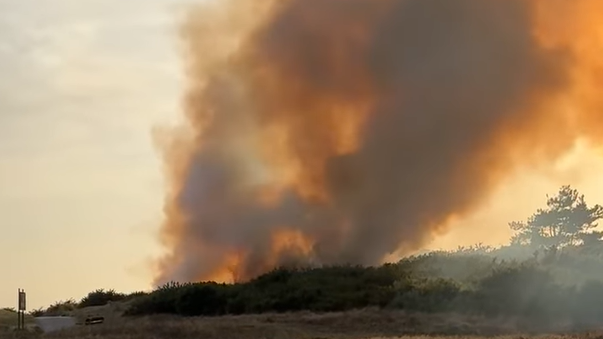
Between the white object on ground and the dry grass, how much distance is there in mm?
1779

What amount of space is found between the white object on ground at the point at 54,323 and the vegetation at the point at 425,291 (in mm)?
3194

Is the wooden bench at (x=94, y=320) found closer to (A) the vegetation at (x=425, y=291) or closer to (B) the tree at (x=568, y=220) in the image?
(A) the vegetation at (x=425, y=291)

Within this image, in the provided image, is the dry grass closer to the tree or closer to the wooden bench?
the wooden bench

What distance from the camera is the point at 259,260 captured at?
5803cm

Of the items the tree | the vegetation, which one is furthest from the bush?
the tree

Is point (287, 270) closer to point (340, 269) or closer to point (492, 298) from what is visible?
point (340, 269)

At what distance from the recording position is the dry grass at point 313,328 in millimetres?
34875

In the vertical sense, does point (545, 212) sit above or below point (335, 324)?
above

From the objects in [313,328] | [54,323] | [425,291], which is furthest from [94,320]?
[425,291]

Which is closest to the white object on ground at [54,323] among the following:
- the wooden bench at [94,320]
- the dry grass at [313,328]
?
the wooden bench at [94,320]

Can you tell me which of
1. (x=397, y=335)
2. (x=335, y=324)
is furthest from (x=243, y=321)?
(x=397, y=335)

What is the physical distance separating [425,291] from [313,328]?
822 centimetres

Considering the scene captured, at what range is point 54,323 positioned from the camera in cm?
4216

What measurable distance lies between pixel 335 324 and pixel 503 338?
24.6 ft
